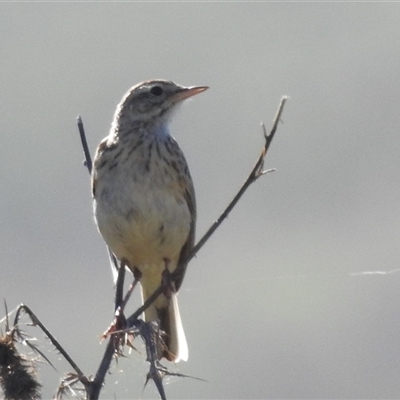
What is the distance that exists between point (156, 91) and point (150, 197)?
3.62 ft

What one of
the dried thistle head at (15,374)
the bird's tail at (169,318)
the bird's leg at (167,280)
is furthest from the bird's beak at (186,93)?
the dried thistle head at (15,374)

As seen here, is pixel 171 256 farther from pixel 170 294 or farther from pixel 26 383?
pixel 26 383

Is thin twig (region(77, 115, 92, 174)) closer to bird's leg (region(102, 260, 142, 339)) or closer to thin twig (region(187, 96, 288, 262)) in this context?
bird's leg (region(102, 260, 142, 339))

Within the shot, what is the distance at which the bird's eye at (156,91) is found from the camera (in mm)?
7652

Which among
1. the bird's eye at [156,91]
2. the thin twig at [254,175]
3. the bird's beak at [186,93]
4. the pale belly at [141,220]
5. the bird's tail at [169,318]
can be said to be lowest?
the bird's tail at [169,318]

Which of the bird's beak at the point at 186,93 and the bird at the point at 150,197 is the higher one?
the bird's beak at the point at 186,93

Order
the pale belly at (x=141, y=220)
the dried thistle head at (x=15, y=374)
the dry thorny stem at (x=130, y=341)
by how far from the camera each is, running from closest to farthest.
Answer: the dry thorny stem at (x=130, y=341)
the dried thistle head at (x=15, y=374)
the pale belly at (x=141, y=220)

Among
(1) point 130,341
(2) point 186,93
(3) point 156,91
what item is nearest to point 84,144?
(1) point 130,341

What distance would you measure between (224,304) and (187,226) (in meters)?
23.9

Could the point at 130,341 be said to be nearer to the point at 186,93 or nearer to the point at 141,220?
the point at 141,220

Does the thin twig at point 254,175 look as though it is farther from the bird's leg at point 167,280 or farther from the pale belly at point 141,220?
the bird's leg at point 167,280

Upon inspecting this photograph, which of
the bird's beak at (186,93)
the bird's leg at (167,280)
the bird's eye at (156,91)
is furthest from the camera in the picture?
the bird's eye at (156,91)

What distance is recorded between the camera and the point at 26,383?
14.6ft

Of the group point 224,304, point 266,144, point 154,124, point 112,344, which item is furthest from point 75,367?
point 224,304
